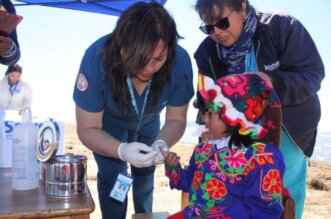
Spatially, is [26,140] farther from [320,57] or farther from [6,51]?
[320,57]

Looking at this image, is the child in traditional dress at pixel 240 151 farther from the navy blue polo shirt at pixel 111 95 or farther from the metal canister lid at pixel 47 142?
the metal canister lid at pixel 47 142

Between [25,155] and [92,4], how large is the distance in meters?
3.76

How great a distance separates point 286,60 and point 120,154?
91cm

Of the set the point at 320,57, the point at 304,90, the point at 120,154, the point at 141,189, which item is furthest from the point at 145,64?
the point at 141,189

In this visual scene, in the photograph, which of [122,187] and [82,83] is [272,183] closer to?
[122,187]

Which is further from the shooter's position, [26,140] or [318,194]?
[318,194]

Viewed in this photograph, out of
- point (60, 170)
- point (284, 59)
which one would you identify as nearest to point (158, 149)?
point (60, 170)

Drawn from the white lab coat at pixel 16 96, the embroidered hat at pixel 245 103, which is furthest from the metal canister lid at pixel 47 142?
the white lab coat at pixel 16 96

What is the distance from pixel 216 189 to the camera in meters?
1.52

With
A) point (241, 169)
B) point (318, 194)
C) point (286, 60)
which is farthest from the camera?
point (318, 194)

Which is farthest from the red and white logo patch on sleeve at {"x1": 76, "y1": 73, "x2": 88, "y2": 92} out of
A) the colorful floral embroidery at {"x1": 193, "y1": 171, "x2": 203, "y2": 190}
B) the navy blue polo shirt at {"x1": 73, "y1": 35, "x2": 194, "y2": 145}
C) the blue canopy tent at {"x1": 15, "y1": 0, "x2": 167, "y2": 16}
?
the blue canopy tent at {"x1": 15, "y1": 0, "x2": 167, "y2": 16}

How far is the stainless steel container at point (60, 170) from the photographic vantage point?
3.99ft

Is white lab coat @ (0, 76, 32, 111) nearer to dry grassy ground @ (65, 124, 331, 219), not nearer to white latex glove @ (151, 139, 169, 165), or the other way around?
dry grassy ground @ (65, 124, 331, 219)

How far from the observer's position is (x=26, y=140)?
50.1 inches
